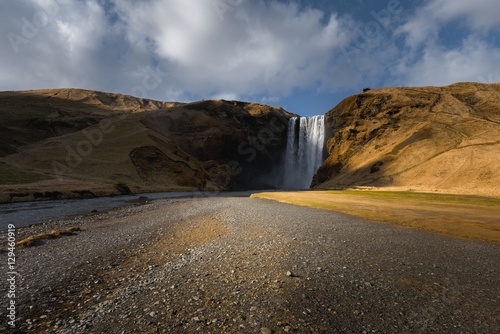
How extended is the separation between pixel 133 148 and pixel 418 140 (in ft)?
273

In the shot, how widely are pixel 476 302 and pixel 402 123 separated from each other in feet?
271

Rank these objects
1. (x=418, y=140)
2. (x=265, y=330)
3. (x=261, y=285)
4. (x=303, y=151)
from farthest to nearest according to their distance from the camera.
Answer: (x=303, y=151) → (x=418, y=140) → (x=261, y=285) → (x=265, y=330)

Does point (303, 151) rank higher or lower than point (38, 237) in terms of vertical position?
higher

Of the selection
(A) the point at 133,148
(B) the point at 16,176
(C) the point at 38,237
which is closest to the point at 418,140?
(C) the point at 38,237

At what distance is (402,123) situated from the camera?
255 feet

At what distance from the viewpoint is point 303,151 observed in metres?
104

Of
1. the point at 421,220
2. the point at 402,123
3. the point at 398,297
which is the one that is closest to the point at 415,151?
the point at 402,123

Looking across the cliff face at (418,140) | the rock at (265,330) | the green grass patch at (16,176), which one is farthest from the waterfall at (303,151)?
the rock at (265,330)

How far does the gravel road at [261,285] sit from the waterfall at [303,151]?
289 feet

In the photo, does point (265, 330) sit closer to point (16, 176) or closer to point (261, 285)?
point (261, 285)

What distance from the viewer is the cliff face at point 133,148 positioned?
58750mm

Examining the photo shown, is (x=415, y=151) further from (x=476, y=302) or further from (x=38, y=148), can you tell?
(x=38, y=148)

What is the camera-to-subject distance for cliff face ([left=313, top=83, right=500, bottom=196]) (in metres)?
52.2

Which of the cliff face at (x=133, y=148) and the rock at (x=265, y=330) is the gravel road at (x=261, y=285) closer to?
the rock at (x=265, y=330)
